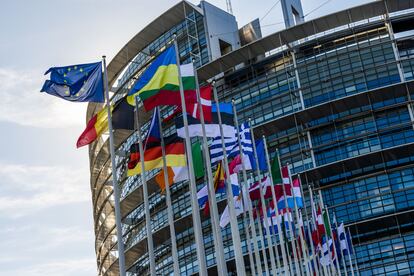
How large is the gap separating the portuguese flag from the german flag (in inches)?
65.6

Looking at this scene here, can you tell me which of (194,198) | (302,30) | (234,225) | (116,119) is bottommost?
(234,225)

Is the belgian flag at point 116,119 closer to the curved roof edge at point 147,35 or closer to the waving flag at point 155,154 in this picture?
the waving flag at point 155,154

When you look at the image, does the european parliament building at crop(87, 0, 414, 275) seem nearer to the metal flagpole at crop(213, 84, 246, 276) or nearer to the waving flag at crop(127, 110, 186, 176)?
the metal flagpole at crop(213, 84, 246, 276)

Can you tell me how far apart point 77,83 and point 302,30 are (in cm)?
4424

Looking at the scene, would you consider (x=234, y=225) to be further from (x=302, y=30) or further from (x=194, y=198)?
(x=302, y=30)

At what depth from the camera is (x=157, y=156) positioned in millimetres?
26672

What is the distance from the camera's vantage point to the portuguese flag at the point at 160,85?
25.7m

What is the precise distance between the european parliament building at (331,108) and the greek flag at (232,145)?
28513 millimetres

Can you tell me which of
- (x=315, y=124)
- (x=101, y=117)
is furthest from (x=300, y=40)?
(x=101, y=117)

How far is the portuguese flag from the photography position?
1010 inches

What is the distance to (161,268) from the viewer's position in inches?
2857

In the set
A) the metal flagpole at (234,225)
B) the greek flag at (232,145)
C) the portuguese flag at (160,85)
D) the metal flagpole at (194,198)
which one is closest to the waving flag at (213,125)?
the metal flagpole at (234,225)

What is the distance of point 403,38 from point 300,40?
31.1ft

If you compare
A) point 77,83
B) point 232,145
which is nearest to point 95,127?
point 77,83
